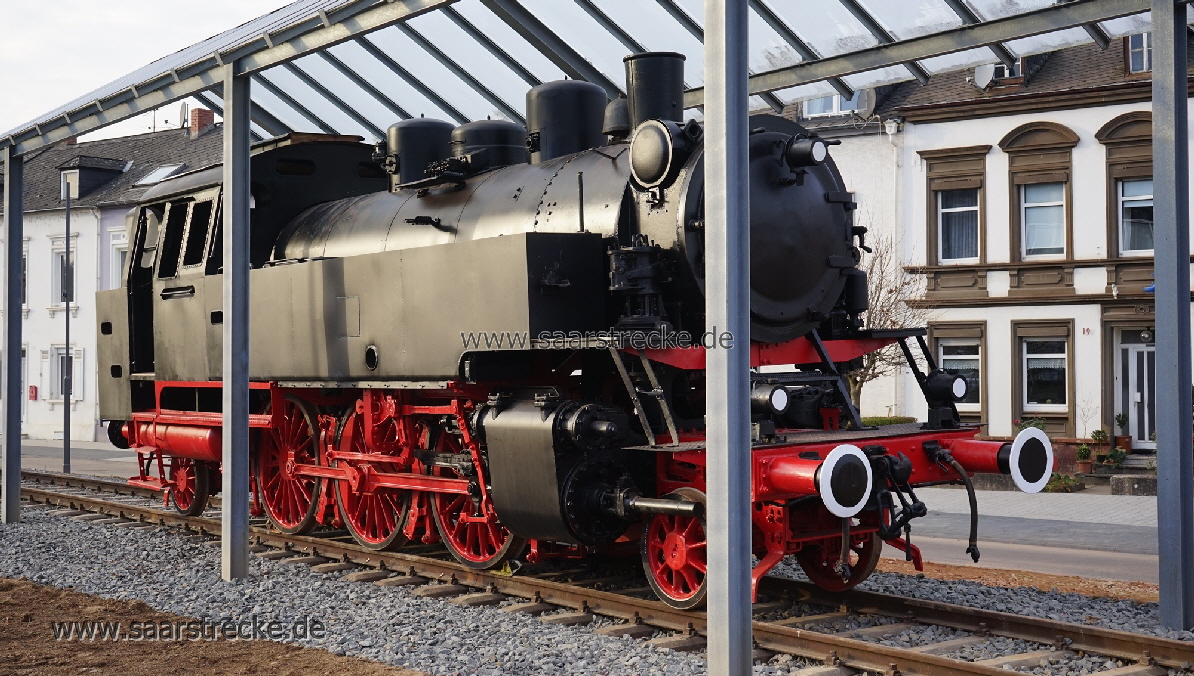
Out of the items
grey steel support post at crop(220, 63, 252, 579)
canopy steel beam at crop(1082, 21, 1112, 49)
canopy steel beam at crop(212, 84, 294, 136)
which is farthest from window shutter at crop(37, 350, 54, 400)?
canopy steel beam at crop(1082, 21, 1112, 49)

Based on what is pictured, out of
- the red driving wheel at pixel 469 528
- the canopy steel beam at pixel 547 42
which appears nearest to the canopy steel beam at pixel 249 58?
the canopy steel beam at pixel 547 42

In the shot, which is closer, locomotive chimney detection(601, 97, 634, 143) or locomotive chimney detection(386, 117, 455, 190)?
locomotive chimney detection(601, 97, 634, 143)

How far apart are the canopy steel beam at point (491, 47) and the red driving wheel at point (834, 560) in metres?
4.21

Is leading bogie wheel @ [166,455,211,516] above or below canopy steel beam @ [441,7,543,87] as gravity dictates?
below

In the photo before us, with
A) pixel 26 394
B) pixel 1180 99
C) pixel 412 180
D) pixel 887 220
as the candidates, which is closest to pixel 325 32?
pixel 412 180

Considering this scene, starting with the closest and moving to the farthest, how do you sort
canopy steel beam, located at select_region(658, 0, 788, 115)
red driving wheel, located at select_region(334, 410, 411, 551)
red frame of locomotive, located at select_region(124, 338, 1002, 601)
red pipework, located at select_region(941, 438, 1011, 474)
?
red frame of locomotive, located at select_region(124, 338, 1002, 601) → red pipework, located at select_region(941, 438, 1011, 474) → canopy steel beam, located at select_region(658, 0, 788, 115) → red driving wheel, located at select_region(334, 410, 411, 551)

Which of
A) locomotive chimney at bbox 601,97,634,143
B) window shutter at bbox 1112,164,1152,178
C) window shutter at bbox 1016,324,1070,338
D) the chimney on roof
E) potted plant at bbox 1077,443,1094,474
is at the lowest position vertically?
potted plant at bbox 1077,443,1094,474

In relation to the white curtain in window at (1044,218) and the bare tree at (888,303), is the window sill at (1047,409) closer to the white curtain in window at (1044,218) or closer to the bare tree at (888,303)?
the bare tree at (888,303)

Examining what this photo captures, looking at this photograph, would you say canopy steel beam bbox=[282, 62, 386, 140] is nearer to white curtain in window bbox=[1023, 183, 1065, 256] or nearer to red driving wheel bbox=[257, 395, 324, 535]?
red driving wheel bbox=[257, 395, 324, 535]

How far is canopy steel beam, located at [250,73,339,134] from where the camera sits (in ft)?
33.8

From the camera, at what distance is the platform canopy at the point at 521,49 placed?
739cm

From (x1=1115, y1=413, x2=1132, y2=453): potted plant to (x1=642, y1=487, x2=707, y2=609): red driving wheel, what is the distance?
14.5 meters

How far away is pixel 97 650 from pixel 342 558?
2734 millimetres

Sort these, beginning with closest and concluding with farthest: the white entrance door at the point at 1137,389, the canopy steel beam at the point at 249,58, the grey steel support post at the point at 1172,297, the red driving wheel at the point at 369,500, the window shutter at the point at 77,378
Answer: the grey steel support post at the point at 1172,297, the canopy steel beam at the point at 249,58, the red driving wheel at the point at 369,500, the white entrance door at the point at 1137,389, the window shutter at the point at 77,378
